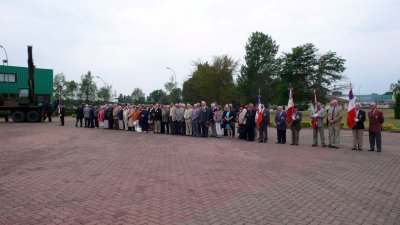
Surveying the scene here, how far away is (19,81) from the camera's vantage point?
4516cm

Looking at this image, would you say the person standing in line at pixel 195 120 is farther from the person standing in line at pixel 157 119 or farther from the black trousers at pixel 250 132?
the black trousers at pixel 250 132

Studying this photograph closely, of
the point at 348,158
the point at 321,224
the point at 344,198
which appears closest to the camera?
the point at 321,224

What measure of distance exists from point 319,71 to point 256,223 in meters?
63.4

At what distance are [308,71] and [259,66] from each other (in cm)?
984

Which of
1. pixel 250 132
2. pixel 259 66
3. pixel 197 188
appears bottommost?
pixel 197 188

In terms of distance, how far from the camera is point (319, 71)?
6378 cm

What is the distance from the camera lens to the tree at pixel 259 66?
68562 millimetres

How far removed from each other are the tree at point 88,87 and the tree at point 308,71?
1343 inches

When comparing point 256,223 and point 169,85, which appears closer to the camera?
point 256,223

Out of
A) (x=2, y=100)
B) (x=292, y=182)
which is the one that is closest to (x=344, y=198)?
(x=292, y=182)

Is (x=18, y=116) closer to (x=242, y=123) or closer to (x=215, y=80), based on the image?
(x=242, y=123)

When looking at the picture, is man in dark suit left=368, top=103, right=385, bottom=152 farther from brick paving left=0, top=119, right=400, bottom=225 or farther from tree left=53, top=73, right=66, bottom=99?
tree left=53, top=73, right=66, bottom=99

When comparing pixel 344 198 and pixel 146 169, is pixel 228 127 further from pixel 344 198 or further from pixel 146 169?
pixel 344 198

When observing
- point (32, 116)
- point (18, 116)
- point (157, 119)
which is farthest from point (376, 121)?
point (18, 116)
